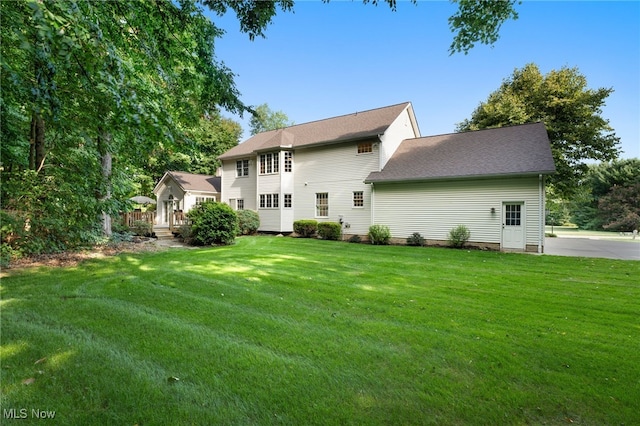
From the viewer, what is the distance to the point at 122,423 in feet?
7.05

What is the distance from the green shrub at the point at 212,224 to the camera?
512 inches

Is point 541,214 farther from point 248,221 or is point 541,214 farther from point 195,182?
point 195,182

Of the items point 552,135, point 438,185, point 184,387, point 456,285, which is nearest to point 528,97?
point 552,135

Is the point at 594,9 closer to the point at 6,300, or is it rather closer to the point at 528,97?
the point at 6,300

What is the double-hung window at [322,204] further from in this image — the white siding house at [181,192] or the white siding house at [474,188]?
the white siding house at [181,192]

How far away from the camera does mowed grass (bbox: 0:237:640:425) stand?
237 cm

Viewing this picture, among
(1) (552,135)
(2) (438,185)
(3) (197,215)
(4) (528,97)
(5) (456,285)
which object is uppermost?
(4) (528,97)

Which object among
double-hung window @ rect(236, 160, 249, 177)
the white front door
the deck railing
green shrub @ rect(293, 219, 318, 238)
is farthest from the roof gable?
the white front door

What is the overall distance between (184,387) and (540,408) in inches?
119

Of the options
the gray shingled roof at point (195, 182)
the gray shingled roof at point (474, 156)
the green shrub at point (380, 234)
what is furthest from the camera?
the gray shingled roof at point (195, 182)

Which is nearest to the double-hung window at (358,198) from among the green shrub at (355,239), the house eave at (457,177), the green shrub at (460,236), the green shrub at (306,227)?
the house eave at (457,177)

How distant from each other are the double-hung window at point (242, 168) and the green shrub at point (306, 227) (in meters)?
6.06

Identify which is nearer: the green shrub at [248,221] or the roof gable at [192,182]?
the green shrub at [248,221]

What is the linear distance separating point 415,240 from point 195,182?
16983 mm
